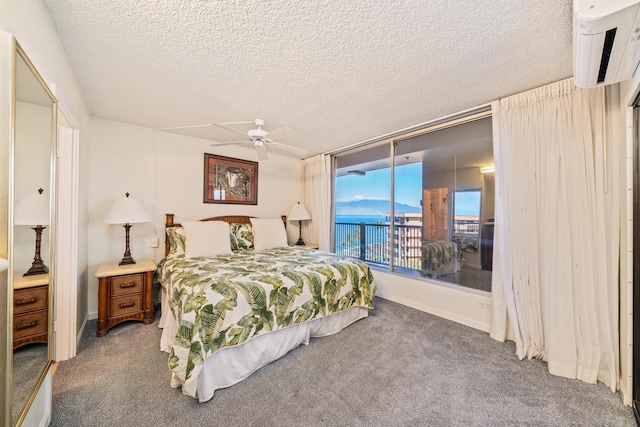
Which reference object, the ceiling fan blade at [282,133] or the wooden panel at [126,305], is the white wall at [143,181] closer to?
the wooden panel at [126,305]

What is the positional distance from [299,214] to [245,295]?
2.61 meters

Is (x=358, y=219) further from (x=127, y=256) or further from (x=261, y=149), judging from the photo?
(x=127, y=256)

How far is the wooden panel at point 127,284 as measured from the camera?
2439mm

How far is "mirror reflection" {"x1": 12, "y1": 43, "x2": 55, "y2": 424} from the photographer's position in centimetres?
103

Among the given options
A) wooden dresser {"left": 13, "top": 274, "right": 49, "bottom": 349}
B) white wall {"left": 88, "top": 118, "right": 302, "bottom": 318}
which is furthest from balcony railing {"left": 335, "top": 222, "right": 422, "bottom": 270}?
wooden dresser {"left": 13, "top": 274, "right": 49, "bottom": 349}

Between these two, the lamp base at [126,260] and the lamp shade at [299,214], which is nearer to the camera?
the lamp base at [126,260]

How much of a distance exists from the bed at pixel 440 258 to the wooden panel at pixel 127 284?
11.2ft

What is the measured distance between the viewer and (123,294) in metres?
2.49

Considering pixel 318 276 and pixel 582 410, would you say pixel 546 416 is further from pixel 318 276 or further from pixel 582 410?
pixel 318 276

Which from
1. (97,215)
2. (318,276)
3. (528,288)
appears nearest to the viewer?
(528,288)

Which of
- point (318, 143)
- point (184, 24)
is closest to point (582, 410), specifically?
point (184, 24)

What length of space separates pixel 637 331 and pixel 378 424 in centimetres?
172

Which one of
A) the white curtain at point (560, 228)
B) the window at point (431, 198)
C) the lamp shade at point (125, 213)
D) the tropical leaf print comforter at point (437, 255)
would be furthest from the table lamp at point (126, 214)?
the white curtain at point (560, 228)

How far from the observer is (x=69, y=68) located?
186 cm
